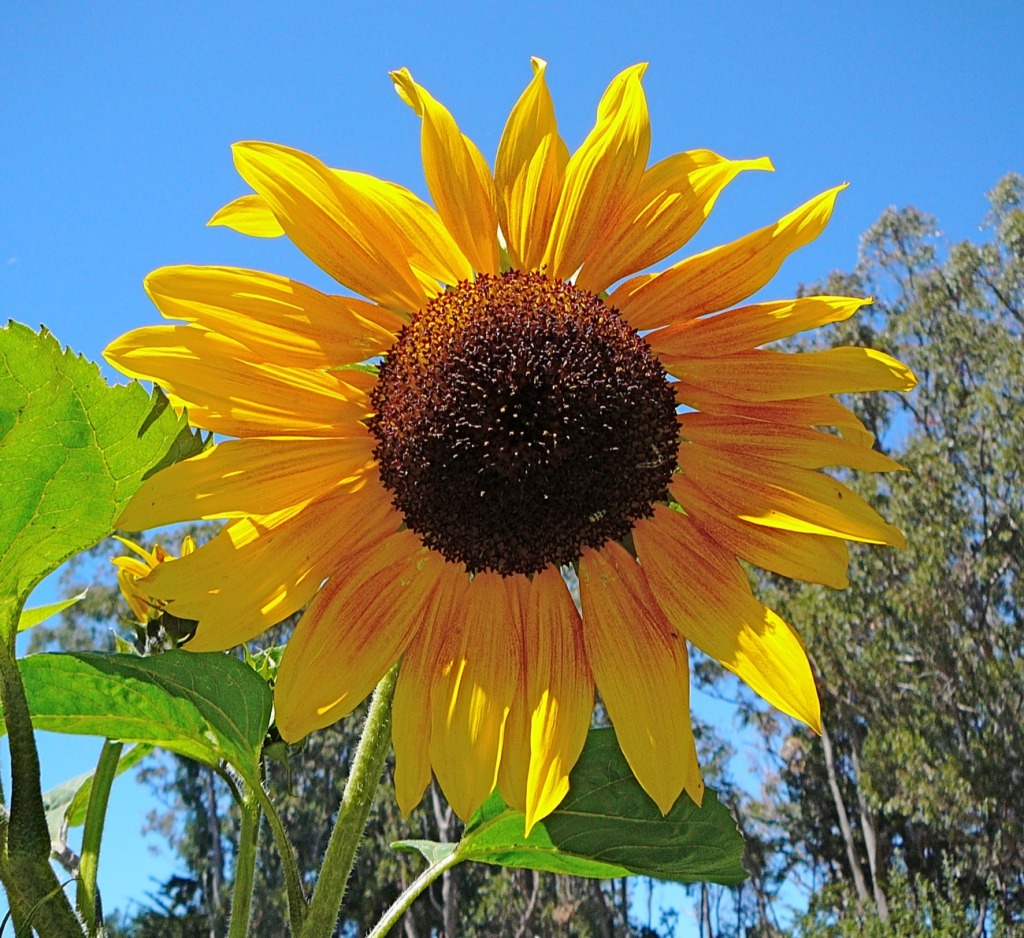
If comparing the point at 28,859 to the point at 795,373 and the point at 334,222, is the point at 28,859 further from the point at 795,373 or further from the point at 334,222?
the point at 795,373

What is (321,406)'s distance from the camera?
995mm

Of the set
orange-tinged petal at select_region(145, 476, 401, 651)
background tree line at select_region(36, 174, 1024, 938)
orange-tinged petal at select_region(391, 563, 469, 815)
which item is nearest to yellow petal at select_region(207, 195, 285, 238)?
orange-tinged petal at select_region(145, 476, 401, 651)

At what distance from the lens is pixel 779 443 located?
1.01 meters

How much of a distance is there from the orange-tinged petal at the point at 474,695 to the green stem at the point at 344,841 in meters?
0.12

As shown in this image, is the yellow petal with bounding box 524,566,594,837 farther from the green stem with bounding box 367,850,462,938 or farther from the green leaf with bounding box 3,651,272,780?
the green leaf with bounding box 3,651,272,780

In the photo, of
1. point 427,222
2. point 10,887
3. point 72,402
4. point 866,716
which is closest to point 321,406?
point 427,222

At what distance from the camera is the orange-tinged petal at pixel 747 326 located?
95 cm

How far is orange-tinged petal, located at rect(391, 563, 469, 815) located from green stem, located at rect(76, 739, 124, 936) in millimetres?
233

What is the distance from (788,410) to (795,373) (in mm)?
41

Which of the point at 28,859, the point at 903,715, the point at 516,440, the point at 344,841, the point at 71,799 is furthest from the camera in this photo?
the point at 903,715

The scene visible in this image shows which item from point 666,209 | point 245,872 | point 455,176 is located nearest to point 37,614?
point 245,872

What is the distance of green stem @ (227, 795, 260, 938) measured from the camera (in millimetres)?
746

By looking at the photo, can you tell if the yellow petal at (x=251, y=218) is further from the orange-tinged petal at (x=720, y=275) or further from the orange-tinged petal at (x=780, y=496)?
the orange-tinged petal at (x=780, y=496)

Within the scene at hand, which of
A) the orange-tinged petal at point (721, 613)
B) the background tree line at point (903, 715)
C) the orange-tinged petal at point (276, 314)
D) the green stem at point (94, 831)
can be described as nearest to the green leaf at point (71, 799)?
the green stem at point (94, 831)
